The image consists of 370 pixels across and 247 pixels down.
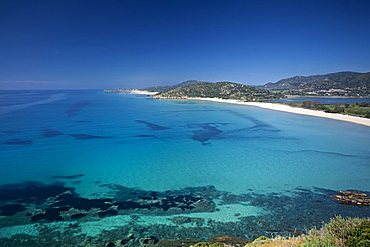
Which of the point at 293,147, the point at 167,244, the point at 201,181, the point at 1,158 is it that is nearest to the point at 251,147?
the point at 293,147

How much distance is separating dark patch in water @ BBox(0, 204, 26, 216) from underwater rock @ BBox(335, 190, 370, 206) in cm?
1884

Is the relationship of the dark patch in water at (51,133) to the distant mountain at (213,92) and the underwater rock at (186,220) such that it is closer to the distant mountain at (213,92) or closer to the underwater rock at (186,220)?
the underwater rock at (186,220)

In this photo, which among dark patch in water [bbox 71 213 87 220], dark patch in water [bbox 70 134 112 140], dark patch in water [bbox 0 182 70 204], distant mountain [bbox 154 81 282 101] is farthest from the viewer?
distant mountain [bbox 154 81 282 101]

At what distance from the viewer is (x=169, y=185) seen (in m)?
19.0

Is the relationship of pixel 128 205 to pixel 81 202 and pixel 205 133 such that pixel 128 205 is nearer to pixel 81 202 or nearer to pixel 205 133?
pixel 81 202

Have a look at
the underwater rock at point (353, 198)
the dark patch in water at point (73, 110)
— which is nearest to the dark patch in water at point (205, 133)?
the underwater rock at point (353, 198)

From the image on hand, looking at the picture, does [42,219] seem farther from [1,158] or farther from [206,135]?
[206,135]

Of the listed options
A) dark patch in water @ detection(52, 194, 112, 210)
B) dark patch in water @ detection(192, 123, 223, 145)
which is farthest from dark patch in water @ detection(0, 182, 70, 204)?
dark patch in water @ detection(192, 123, 223, 145)

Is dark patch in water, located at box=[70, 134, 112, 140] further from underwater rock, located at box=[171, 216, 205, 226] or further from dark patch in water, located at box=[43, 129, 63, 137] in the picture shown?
underwater rock, located at box=[171, 216, 205, 226]

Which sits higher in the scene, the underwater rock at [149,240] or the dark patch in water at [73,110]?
the dark patch in water at [73,110]

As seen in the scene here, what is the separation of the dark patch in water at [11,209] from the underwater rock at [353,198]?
1884 cm

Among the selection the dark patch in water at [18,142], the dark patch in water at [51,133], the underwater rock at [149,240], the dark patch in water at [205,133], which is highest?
Result: the dark patch in water at [205,133]

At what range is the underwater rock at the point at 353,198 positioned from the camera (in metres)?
15.7

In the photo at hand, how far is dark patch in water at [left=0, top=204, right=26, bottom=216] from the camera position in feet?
46.9
